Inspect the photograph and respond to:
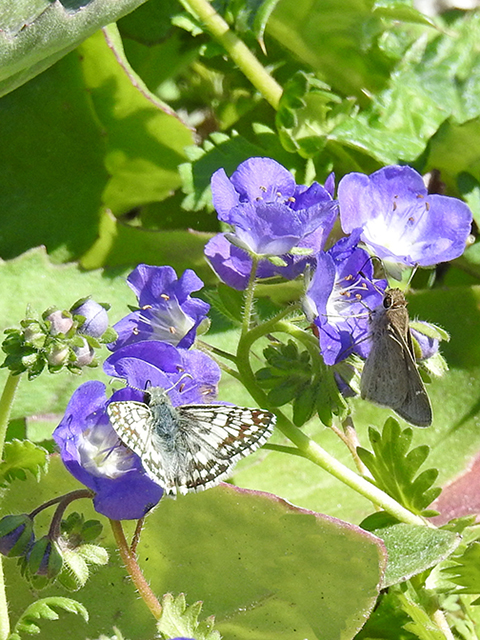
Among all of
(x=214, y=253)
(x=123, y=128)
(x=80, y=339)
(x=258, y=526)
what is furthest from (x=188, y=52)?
(x=258, y=526)

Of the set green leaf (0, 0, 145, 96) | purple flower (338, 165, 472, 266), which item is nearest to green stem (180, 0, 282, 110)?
green leaf (0, 0, 145, 96)

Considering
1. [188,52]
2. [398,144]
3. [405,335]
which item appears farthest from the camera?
[188,52]

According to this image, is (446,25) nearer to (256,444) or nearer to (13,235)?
(13,235)

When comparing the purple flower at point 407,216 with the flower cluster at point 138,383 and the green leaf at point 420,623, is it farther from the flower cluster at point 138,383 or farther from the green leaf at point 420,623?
the green leaf at point 420,623

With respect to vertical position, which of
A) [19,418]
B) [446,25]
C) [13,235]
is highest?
[13,235]

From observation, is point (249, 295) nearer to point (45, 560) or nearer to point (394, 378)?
point (394, 378)
